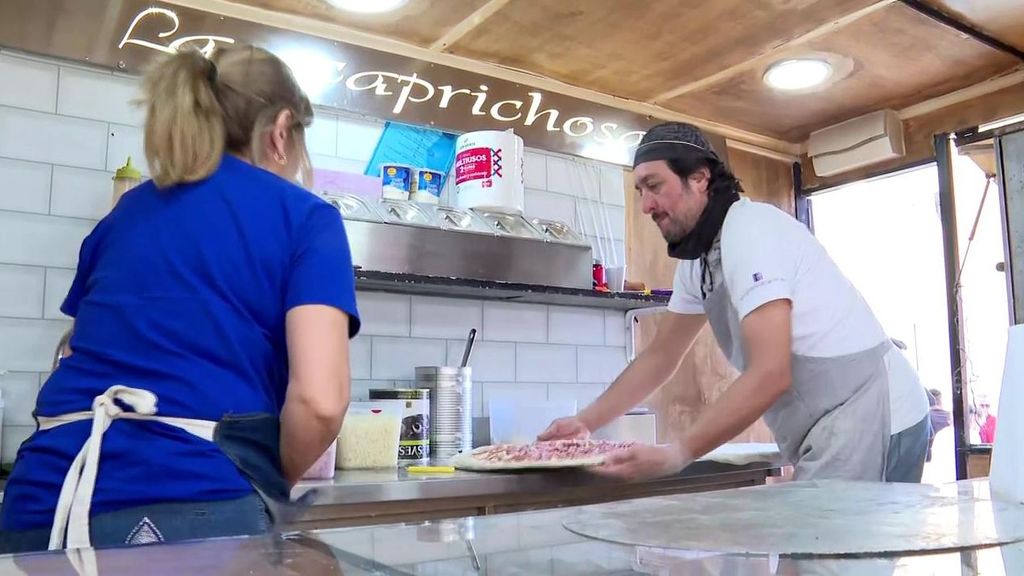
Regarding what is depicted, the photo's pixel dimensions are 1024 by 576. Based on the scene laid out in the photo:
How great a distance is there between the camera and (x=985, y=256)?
3115 mm

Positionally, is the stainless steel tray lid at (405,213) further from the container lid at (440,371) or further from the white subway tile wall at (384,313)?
the container lid at (440,371)

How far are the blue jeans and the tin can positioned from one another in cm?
123

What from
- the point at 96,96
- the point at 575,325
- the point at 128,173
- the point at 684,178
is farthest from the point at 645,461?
the point at 96,96

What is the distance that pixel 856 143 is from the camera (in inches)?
133

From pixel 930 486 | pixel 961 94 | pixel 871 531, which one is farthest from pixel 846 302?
pixel 961 94

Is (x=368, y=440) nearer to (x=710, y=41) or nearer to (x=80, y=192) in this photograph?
(x=80, y=192)

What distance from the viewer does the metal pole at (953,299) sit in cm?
299

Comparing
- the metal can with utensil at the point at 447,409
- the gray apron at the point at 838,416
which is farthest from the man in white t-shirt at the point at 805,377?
the metal can with utensil at the point at 447,409

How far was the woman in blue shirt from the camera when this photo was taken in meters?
0.85

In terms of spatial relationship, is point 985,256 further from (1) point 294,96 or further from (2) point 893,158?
Result: (1) point 294,96

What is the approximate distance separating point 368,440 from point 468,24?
49.9 inches

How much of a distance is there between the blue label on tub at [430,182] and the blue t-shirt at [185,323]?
1.47 meters

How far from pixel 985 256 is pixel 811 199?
0.80m

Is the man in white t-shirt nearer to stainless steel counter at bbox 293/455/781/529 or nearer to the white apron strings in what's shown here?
stainless steel counter at bbox 293/455/781/529
